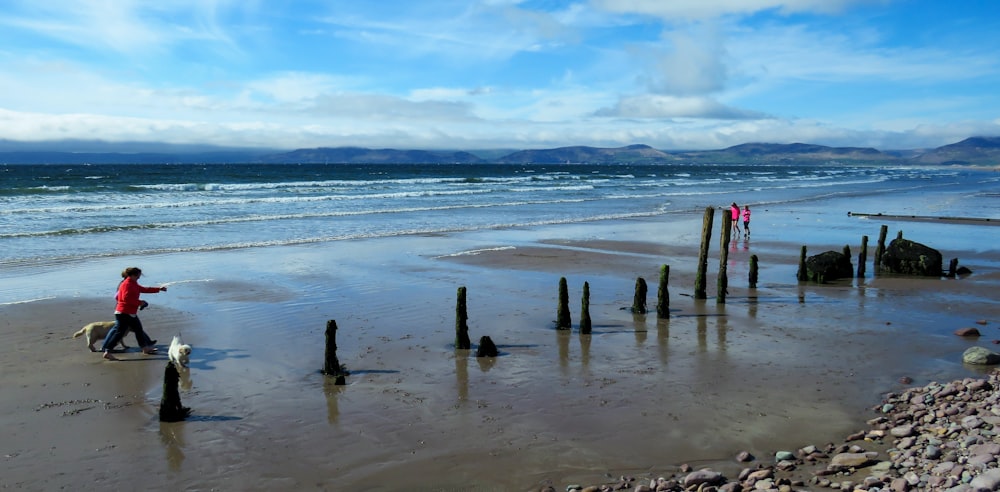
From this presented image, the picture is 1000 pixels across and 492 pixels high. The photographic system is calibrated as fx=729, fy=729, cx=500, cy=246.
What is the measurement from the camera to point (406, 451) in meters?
9.10

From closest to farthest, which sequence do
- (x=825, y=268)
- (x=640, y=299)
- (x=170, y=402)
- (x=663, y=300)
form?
(x=170, y=402) → (x=663, y=300) → (x=640, y=299) → (x=825, y=268)

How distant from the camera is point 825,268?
69.9ft

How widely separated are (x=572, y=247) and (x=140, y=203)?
118 feet


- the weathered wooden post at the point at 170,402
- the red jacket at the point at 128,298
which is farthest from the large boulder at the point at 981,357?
the red jacket at the point at 128,298

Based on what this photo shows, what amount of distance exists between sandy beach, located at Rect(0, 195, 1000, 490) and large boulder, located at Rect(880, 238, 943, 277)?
0.63 meters

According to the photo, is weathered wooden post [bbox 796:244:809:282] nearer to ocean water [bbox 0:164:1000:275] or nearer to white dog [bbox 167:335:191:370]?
white dog [bbox 167:335:191:370]

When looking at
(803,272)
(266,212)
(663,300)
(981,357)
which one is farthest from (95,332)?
(266,212)

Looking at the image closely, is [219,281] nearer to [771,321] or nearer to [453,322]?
[453,322]

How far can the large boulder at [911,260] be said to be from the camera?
22000mm

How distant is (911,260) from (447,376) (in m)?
17.1

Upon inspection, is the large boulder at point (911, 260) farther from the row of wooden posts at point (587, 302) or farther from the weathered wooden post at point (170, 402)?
the weathered wooden post at point (170, 402)

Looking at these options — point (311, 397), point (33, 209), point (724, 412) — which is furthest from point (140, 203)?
point (724, 412)

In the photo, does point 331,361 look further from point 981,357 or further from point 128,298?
point 981,357

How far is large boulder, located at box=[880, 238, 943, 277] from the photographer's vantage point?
2200cm
